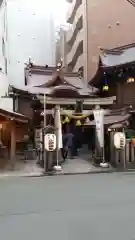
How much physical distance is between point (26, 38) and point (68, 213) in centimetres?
3993

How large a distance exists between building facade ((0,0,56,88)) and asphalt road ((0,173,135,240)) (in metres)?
31.7

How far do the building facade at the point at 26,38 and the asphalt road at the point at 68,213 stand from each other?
3166cm

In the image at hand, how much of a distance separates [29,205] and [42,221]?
5.81 feet

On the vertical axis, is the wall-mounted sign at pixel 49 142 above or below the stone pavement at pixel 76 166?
above

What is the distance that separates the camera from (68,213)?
24.3 feet

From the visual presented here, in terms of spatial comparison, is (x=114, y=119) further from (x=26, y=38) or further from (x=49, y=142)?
Result: (x=26, y=38)

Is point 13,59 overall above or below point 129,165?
above

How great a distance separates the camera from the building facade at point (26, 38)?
140 feet

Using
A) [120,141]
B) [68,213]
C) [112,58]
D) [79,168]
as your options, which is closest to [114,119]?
[120,141]

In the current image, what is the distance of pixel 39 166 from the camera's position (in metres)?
18.6

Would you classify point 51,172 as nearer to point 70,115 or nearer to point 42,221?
point 70,115

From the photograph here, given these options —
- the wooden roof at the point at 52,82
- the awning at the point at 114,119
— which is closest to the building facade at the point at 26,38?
the wooden roof at the point at 52,82

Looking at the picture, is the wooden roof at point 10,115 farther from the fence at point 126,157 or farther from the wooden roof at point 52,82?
the wooden roof at point 52,82

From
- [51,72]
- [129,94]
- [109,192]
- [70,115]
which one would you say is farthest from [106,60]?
[109,192]
